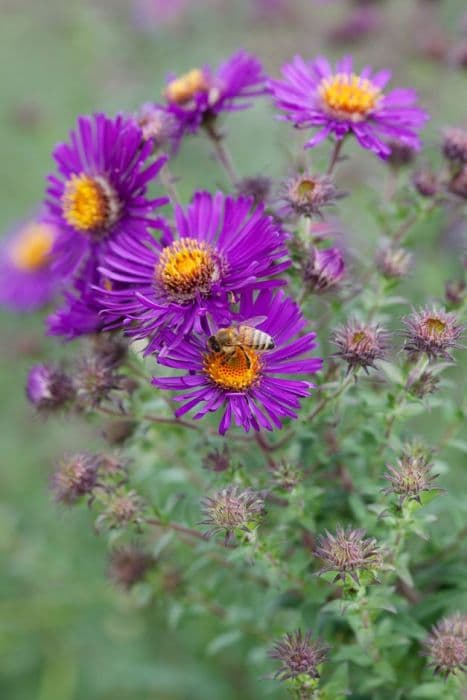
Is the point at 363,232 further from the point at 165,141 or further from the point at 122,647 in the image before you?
the point at 122,647

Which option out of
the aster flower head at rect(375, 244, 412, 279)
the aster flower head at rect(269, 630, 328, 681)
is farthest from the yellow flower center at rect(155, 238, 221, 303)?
the aster flower head at rect(269, 630, 328, 681)

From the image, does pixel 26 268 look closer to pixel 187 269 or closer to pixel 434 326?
pixel 187 269

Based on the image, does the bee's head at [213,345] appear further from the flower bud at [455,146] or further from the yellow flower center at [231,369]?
the flower bud at [455,146]

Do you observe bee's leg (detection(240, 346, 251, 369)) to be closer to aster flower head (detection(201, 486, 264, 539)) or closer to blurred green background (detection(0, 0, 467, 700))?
aster flower head (detection(201, 486, 264, 539))

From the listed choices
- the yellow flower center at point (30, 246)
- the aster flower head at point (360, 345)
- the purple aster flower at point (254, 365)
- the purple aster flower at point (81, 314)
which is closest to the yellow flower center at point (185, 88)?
the purple aster flower at point (81, 314)

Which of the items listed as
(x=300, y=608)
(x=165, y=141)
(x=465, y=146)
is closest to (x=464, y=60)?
(x=465, y=146)

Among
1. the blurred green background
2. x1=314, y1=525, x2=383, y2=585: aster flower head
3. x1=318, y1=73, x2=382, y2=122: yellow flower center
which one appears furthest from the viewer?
the blurred green background
